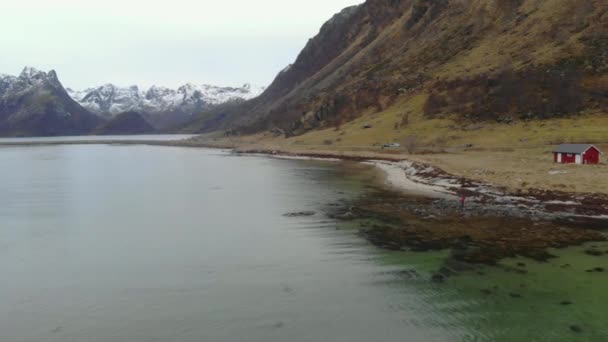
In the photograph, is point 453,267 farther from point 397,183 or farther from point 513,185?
point 397,183

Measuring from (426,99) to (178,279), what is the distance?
126m

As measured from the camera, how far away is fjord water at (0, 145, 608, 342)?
68.7 ft

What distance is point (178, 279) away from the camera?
28047 mm

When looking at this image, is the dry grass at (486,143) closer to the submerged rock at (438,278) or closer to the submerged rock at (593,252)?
the submerged rock at (593,252)

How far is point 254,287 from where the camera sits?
2636 cm

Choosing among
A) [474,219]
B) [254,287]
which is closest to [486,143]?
[474,219]

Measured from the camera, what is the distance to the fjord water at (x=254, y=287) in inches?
825

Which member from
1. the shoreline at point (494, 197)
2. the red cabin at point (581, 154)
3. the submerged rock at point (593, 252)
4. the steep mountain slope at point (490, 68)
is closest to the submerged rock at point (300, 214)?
the shoreline at point (494, 197)

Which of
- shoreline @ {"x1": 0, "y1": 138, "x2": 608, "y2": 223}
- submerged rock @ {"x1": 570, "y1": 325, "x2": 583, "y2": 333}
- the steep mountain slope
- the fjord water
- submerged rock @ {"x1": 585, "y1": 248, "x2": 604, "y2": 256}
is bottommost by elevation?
submerged rock @ {"x1": 570, "y1": 325, "x2": 583, "y2": 333}

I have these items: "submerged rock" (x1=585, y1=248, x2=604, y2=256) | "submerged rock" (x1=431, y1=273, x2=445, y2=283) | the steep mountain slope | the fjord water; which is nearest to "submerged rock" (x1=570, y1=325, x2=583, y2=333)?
the fjord water

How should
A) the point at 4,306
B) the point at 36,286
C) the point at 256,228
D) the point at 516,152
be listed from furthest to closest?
1. the point at 516,152
2. the point at 256,228
3. the point at 36,286
4. the point at 4,306

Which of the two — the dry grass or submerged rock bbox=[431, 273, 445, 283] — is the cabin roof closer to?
the dry grass

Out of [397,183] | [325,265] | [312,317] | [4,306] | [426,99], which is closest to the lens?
[312,317]

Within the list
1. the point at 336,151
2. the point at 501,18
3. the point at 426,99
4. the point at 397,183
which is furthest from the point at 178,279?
the point at 501,18
